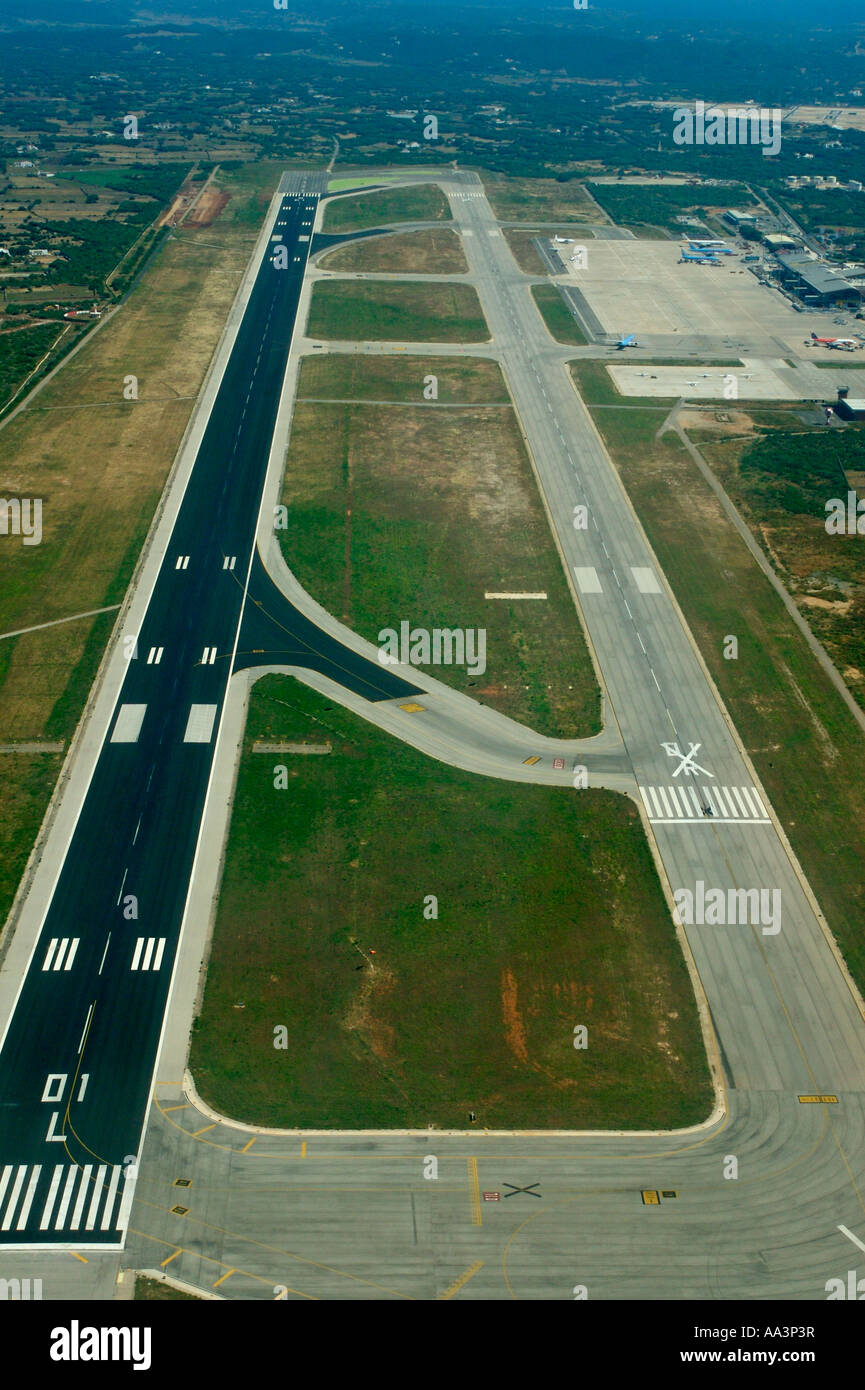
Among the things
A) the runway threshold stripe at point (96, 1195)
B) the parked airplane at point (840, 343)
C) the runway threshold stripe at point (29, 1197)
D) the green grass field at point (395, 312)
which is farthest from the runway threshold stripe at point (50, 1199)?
the parked airplane at point (840, 343)

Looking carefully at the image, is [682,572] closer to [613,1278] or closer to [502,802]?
[502,802]

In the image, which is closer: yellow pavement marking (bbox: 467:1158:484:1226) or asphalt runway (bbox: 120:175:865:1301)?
A: asphalt runway (bbox: 120:175:865:1301)

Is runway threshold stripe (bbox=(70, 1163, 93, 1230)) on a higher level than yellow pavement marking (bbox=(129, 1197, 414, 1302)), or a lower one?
higher

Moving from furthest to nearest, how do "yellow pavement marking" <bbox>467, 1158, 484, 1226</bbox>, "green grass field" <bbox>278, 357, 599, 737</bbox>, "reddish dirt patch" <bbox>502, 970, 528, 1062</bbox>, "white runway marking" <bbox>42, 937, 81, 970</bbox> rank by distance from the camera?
"green grass field" <bbox>278, 357, 599, 737</bbox> → "white runway marking" <bbox>42, 937, 81, 970</bbox> → "reddish dirt patch" <bbox>502, 970, 528, 1062</bbox> → "yellow pavement marking" <bbox>467, 1158, 484, 1226</bbox>

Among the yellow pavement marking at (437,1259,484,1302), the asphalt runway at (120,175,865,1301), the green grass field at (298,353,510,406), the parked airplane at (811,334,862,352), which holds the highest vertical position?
the parked airplane at (811,334,862,352)

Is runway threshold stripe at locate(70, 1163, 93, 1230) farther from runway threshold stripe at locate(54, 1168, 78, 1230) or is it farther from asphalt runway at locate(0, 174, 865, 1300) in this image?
runway threshold stripe at locate(54, 1168, 78, 1230)

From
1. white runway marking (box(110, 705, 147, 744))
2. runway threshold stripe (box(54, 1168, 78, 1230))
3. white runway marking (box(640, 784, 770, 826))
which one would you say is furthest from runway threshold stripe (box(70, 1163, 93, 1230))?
white runway marking (box(640, 784, 770, 826))

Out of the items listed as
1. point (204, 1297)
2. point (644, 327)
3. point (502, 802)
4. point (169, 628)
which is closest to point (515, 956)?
point (502, 802)
